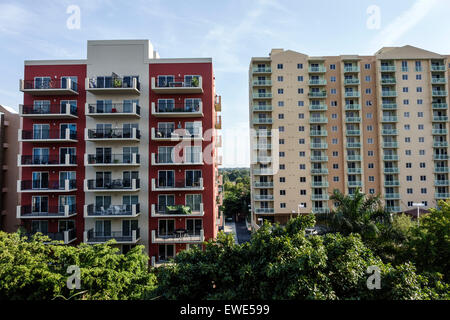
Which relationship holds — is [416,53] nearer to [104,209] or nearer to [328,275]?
[328,275]

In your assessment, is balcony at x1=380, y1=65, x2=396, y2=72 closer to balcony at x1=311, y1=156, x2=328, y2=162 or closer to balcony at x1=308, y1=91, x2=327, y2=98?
balcony at x1=308, y1=91, x2=327, y2=98

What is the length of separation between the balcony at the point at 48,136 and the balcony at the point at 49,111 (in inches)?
53.9

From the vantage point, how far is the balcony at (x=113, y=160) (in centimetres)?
2205

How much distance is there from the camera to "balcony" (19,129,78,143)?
22.4 meters

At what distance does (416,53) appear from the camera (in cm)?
4556

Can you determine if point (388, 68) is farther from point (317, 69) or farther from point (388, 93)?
point (317, 69)

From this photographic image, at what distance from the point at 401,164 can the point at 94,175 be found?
50.8 metres

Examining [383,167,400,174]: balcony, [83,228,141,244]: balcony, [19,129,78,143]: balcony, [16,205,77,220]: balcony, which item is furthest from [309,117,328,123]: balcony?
[16,205,77,220]: balcony

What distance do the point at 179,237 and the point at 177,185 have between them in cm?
475

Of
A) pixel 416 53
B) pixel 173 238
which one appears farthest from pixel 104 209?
pixel 416 53

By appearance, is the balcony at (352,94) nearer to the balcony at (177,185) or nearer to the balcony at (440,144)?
the balcony at (440,144)

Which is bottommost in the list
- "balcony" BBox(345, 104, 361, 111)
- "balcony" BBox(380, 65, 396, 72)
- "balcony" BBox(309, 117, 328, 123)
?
"balcony" BBox(309, 117, 328, 123)

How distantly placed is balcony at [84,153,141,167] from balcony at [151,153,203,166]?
1.59m

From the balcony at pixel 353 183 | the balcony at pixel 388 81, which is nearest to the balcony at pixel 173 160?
the balcony at pixel 353 183
